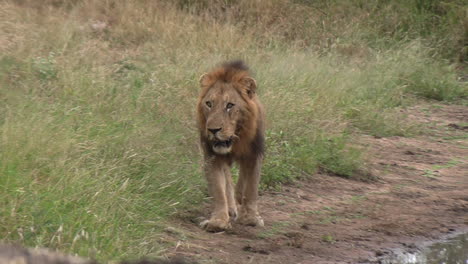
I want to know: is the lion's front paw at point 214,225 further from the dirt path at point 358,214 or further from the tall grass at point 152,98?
the tall grass at point 152,98

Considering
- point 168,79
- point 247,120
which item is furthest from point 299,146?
point 247,120

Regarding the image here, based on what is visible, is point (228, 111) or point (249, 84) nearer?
point (228, 111)

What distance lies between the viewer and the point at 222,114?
6152 millimetres

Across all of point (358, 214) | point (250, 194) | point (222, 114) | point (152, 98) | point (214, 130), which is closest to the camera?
point (214, 130)

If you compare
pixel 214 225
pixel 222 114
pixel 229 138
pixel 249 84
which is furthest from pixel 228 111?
pixel 214 225

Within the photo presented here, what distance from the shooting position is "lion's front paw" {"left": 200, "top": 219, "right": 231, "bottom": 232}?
6.16 m

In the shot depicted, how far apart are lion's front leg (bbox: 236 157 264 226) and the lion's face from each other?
327 mm

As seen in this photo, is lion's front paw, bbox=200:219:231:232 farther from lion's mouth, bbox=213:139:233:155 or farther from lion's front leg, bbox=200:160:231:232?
lion's mouth, bbox=213:139:233:155

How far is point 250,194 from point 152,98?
6.26 feet

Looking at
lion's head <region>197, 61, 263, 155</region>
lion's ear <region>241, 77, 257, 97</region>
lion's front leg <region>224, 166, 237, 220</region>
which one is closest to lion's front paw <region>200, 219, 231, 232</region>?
lion's front leg <region>224, 166, 237, 220</region>

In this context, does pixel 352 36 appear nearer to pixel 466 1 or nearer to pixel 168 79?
pixel 466 1

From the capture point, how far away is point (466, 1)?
637 inches

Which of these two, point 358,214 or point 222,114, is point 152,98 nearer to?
point 222,114

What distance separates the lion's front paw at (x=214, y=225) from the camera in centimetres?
616
